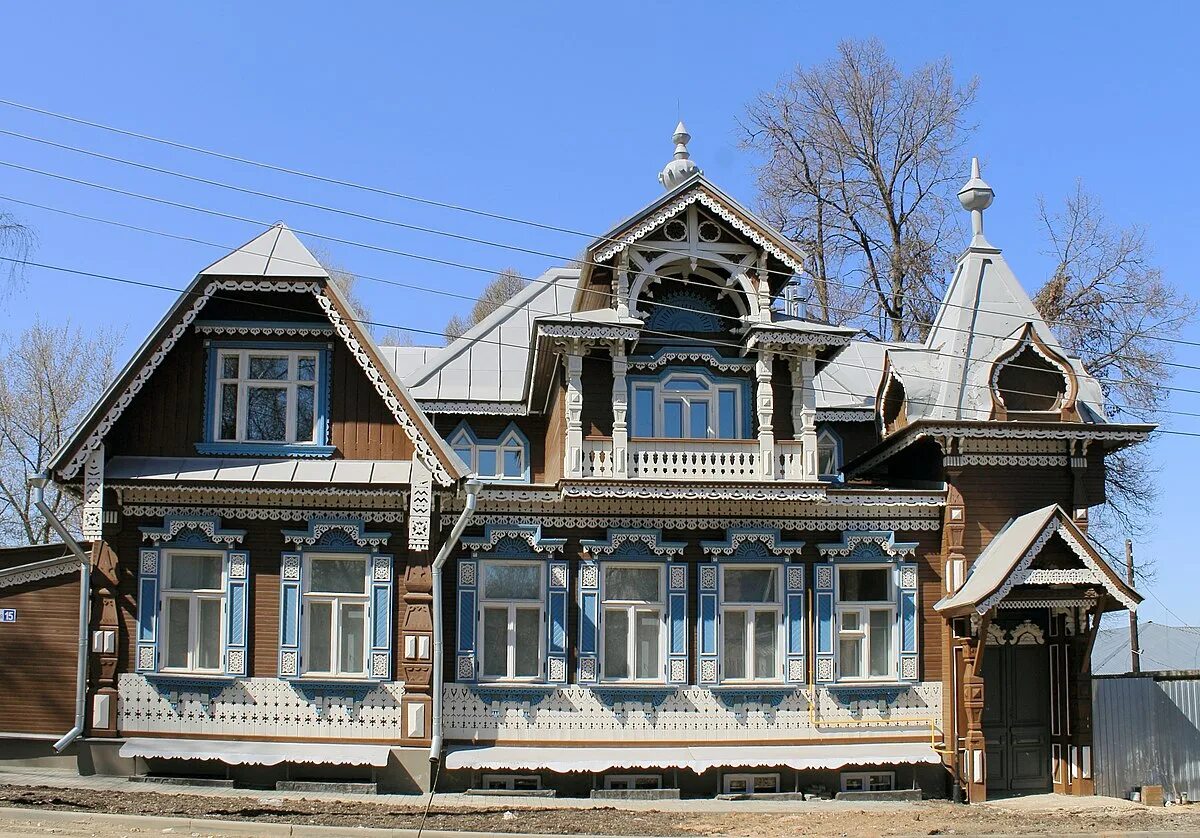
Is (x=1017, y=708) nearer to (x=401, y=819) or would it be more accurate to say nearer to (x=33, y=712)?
(x=401, y=819)

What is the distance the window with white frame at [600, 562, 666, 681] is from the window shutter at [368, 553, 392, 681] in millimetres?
3152

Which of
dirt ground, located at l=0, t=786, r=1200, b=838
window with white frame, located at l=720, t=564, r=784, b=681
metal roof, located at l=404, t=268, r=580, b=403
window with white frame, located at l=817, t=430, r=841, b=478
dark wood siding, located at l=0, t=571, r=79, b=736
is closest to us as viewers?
dirt ground, located at l=0, t=786, r=1200, b=838

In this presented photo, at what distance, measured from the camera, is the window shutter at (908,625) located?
19.4 meters

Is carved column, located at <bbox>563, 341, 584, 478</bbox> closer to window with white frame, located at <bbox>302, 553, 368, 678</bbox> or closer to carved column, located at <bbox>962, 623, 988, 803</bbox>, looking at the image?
window with white frame, located at <bbox>302, 553, 368, 678</bbox>

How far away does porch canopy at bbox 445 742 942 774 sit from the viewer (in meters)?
18.0

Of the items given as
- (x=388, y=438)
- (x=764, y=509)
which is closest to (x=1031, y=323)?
(x=764, y=509)

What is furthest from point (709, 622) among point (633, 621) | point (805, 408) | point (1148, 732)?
point (1148, 732)

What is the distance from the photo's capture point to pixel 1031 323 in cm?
2016

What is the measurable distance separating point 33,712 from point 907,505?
1305 cm

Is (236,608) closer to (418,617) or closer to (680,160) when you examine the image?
(418,617)

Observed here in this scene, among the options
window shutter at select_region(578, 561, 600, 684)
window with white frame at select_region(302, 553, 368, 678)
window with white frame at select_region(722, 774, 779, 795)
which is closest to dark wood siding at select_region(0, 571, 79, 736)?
window with white frame at select_region(302, 553, 368, 678)

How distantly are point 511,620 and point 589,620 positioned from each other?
1.15 metres

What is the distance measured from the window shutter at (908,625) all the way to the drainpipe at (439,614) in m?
6.68

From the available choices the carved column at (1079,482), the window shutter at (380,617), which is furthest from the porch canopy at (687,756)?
the carved column at (1079,482)
